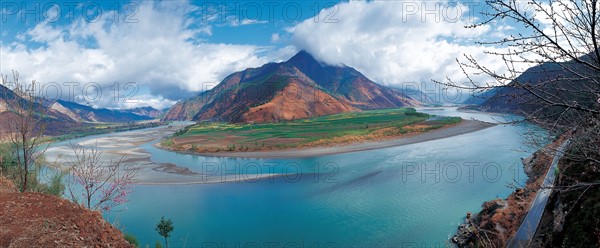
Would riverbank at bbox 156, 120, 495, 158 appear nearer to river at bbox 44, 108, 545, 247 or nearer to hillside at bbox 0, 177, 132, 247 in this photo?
river at bbox 44, 108, 545, 247

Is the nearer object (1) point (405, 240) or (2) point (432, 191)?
(1) point (405, 240)

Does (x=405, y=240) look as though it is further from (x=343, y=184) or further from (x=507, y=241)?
(x=343, y=184)

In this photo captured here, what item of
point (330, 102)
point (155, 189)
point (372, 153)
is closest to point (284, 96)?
point (330, 102)

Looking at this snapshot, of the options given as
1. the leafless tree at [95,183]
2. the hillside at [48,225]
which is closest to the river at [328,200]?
the leafless tree at [95,183]

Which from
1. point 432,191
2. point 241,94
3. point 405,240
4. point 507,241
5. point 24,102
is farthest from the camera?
point 241,94

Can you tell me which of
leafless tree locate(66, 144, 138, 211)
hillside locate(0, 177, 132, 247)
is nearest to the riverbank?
leafless tree locate(66, 144, 138, 211)

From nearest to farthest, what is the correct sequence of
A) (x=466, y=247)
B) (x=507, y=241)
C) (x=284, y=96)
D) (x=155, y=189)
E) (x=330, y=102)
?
1. (x=507, y=241)
2. (x=466, y=247)
3. (x=155, y=189)
4. (x=284, y=96)
5. (x=330, y=102)

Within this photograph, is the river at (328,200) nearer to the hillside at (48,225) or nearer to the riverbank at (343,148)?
the hillside at (48,225)
